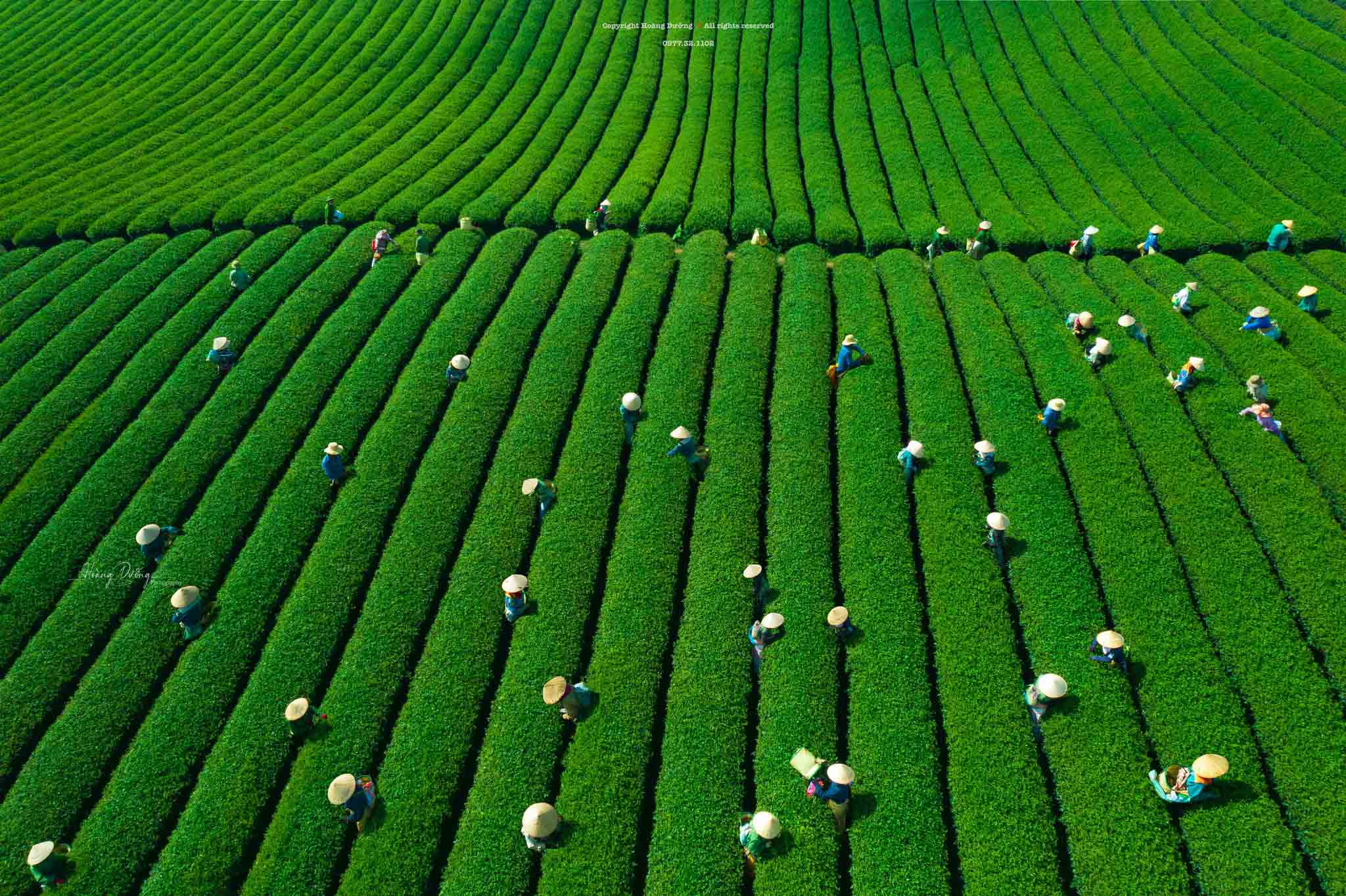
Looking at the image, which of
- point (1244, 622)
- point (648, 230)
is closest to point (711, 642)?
point (1244, 622)

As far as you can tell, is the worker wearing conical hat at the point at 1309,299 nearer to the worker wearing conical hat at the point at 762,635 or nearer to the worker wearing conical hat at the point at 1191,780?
the worker wearing conical hat at the point at 1191,780

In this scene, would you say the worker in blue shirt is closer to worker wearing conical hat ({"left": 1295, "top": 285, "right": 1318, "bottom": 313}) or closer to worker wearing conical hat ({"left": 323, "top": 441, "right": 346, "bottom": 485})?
worker wearing conical hat ({"left": 323, "top": 441, "right": 346, "bottom": 485})

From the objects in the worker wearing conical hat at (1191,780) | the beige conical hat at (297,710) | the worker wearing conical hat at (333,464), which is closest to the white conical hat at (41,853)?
the beige conical hat at (297,710)

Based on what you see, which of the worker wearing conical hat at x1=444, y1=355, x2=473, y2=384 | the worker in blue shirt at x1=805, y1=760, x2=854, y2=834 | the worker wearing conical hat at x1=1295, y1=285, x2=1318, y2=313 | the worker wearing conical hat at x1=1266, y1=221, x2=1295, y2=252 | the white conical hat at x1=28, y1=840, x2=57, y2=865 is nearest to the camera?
the white conical hat at x1=28, y1=840, x2=57, y2=865

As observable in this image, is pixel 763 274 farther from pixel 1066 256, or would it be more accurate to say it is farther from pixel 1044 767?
pixel 1044 767

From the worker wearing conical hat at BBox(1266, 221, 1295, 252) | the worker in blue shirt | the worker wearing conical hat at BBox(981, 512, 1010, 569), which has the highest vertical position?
the worker wearing conical hat at BBox(1266, 221, 1295, 252)

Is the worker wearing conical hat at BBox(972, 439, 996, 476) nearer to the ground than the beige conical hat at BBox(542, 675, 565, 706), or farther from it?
farther from it

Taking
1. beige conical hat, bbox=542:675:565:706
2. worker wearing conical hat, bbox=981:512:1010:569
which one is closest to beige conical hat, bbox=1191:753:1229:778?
worker wearing conical hat, bbox=981:512:1010:569
